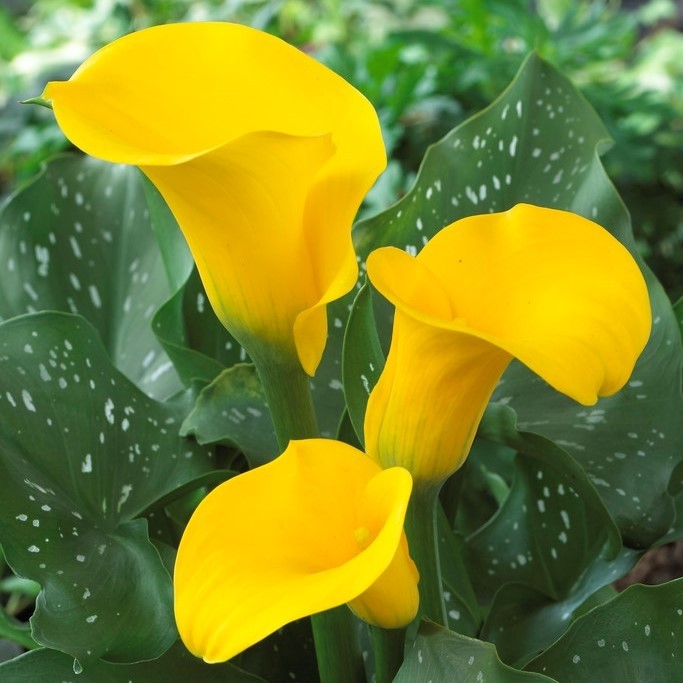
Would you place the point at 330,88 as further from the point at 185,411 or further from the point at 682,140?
the point at 682,140

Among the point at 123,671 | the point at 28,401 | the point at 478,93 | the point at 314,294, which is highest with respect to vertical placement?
the point at 314,294

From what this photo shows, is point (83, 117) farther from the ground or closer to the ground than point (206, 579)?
farther from the ground

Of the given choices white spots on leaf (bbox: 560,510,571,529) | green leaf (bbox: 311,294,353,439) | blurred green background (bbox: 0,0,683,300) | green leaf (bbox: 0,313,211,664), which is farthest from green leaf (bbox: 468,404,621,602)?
blurred green background (bbox: 0,0,683,300)

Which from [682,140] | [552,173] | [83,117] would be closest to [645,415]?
[552,173]

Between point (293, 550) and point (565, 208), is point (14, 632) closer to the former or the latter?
point (293, 550)

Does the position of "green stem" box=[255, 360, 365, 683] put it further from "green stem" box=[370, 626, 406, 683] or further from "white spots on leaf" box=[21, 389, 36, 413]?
"white spots on leaf" box=[21, 389, 36, 413]

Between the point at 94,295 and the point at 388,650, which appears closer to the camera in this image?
the point at 388,650

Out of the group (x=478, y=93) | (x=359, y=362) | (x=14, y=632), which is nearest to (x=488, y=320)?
(x=359, y=362)
